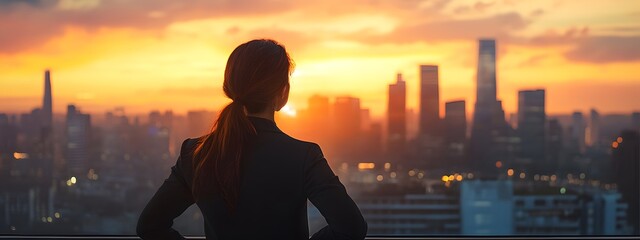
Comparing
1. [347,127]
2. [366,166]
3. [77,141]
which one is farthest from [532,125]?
[77,141]

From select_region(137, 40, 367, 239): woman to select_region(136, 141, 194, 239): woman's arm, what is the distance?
0.05 m

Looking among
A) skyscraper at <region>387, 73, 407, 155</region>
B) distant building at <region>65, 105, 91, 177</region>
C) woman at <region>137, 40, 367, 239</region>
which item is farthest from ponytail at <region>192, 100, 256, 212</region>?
skyscraper at <region>387, 73, 407, 155</region>

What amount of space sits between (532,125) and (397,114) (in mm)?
1406

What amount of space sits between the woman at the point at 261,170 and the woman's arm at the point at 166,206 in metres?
0.05

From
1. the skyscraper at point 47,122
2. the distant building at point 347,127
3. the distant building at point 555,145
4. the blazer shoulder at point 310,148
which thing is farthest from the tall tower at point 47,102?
the distant building at point 555,145

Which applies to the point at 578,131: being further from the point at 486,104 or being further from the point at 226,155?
the point at 226,155

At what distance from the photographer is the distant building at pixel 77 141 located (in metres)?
4.05

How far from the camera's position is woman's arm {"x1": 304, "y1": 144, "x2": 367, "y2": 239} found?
35.3 inches

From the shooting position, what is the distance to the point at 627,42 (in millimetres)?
4383

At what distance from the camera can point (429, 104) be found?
468 cm

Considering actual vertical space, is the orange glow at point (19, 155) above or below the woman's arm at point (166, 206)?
below

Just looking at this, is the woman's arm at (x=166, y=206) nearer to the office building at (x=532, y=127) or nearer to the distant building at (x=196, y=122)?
the distant building at (x=196, y=122)

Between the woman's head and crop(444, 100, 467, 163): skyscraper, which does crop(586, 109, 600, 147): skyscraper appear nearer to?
crop(444, 100, 467, 163): skyscraper

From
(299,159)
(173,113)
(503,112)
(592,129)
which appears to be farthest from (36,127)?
(592,129)
